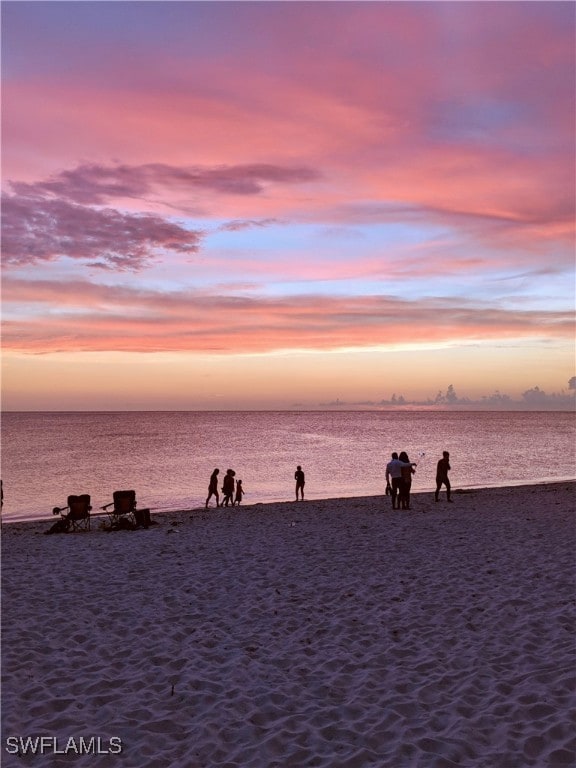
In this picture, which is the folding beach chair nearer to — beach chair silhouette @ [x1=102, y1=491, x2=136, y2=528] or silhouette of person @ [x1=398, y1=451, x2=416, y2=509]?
beach chair silhouette @ [x1=102, y1=491, x2=136, y2=528]

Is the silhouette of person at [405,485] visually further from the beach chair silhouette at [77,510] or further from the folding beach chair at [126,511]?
the beach chair silhouette at [77,510]

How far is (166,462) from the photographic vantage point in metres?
61.9

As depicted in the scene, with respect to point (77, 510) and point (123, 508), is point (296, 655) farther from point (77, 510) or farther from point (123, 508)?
point (77, 510)

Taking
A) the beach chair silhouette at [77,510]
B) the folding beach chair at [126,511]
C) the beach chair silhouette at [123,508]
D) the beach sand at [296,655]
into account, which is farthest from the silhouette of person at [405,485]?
the beach chair silhouette at [77,510]

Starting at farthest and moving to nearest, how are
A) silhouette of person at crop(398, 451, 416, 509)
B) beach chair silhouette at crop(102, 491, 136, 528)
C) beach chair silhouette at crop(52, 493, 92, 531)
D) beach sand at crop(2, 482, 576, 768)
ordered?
silhouette of person at crop(398, 451, 416, 509), beach chair silhouette at crop(102, 491, 136, 528), beach chair silhouette at crop(52, 493, 92, 531), beach sand at crop(2, 482, 576, 768)

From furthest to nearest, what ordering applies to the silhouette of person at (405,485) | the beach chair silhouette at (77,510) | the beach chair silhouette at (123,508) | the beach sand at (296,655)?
the silhouette of person at (405,485) < the beach chair silhouette at (123,508) < the beach chair silhouette at (77,510) < the beach sand at (296,655)

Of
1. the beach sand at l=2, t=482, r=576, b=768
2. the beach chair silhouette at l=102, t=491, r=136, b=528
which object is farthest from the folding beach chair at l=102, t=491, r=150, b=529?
the beach sand at l=2, t=482, r=576, b=768

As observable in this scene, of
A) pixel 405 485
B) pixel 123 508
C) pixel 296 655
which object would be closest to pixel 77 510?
pixel 123 508

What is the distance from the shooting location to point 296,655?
765cm

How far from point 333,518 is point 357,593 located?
28.9ft

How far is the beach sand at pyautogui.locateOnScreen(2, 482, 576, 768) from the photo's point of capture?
5574 mm

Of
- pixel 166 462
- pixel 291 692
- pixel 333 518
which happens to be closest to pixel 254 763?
pixel 291 692

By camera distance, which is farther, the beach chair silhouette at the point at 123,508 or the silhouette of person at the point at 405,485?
the silhouette of person at the point at 405,485

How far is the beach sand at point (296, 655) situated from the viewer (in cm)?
557
